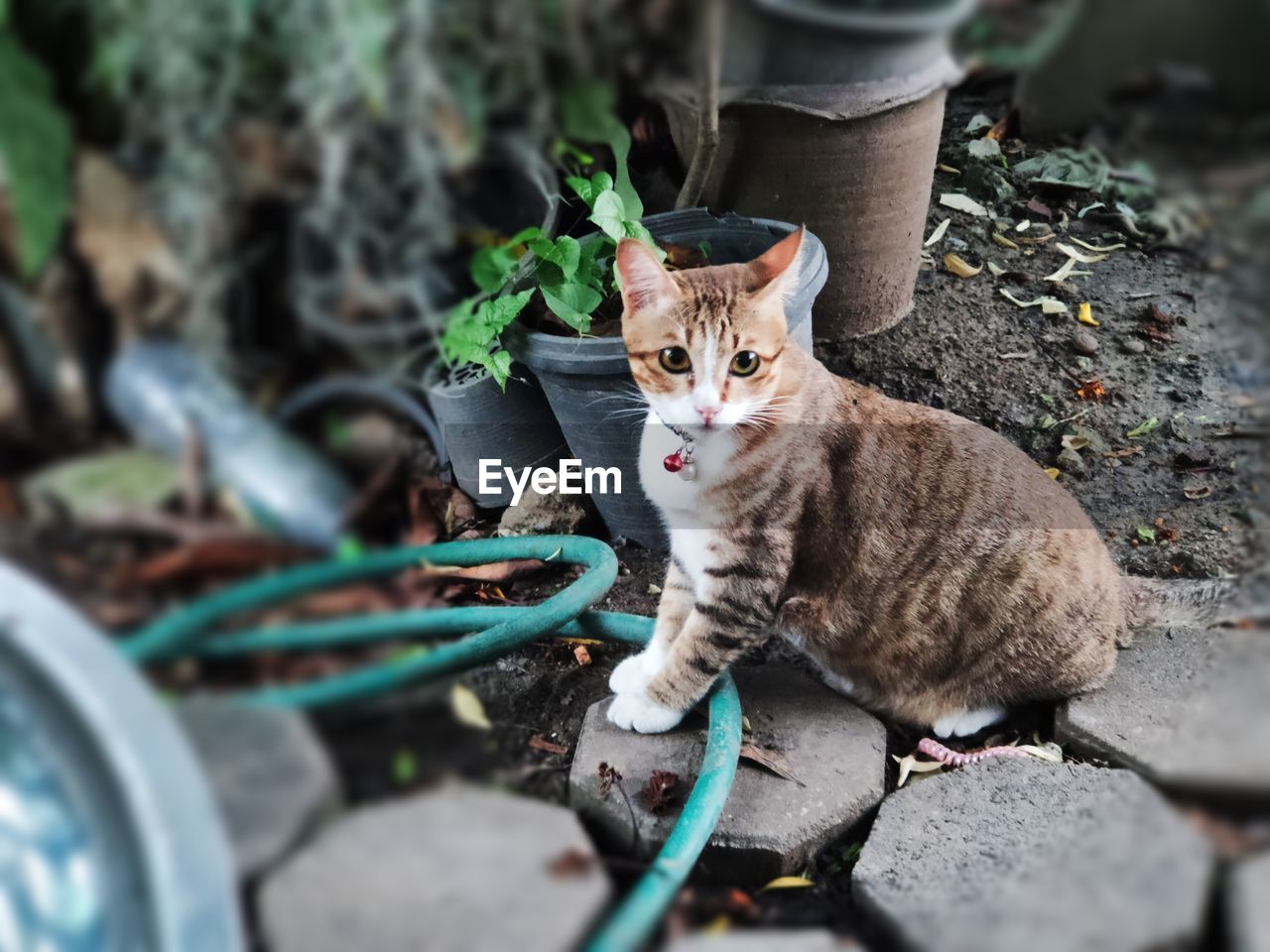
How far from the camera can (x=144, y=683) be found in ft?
2.02

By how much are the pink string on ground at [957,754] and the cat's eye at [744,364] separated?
737 millimetres

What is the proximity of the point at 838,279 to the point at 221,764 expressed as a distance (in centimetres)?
174

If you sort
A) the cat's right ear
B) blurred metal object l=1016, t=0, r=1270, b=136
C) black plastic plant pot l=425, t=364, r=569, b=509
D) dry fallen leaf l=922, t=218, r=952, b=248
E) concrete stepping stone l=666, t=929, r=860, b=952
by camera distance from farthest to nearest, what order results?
1. black plastic plant pot l=425, t=364, r=569, b=509
2. dry fallen leaf l=922, t=218, r=952, b=248
3. the cat's right ear
4. concrete stepping stone l=666, t=929, r=860, b=952
5. blurred metal object l=1016, t=0, r=1270, b=136

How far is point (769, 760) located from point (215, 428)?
50.3 inches

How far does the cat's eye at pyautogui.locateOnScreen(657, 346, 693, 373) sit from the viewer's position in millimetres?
1513

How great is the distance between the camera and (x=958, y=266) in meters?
2.04

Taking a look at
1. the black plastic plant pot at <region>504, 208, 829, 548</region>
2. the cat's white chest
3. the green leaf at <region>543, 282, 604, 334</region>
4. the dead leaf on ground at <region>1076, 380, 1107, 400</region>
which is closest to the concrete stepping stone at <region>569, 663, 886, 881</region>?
the cat's white chest

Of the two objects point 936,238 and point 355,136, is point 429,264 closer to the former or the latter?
point 355,136

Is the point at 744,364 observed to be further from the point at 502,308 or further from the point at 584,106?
the point at 584,106

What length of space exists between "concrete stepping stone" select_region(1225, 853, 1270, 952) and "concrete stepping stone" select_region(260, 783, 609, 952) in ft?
1.31

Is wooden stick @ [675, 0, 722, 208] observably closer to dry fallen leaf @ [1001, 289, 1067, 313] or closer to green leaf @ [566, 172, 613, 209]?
green leaf @ [566, 172, 613, 209]

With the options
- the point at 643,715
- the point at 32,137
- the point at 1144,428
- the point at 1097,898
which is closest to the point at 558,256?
the point at 643,715

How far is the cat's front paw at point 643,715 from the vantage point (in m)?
1.72

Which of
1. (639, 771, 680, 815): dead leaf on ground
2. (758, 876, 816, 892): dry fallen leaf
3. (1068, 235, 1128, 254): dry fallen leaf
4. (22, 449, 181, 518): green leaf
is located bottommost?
(758, 876, 816, 892): dry fallen leaf
